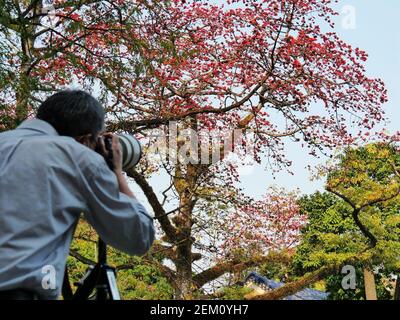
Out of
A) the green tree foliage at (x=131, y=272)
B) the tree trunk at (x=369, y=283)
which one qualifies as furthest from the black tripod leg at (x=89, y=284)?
the tree trunk at (x=369, y=283)

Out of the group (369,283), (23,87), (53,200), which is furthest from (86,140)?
(369,283)

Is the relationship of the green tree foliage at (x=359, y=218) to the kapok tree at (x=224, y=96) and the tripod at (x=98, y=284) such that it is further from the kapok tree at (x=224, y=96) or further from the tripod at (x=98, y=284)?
the tripod at (x=98, y=284)

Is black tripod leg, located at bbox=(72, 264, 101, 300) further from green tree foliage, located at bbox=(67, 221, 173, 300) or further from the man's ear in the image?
green tree foliage, located at bbox=(67, 221, 173, 300)

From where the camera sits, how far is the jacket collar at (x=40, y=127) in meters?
1.28

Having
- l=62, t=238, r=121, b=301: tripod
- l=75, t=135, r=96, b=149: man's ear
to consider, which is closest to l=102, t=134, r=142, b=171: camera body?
l=75, t=135, r=96, b=149: man's ear

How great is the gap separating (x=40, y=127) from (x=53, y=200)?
174 millimetres

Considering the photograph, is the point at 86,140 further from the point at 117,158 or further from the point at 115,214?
the point at 115,214

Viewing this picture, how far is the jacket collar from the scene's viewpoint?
1.28 m

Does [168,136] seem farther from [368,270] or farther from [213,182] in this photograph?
[368,270]

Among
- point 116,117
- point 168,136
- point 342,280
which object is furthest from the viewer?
point 342,280
